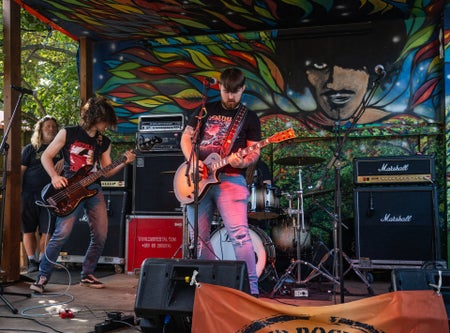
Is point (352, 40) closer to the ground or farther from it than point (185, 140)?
farther from it

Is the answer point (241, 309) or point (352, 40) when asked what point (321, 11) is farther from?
point (241, 309)

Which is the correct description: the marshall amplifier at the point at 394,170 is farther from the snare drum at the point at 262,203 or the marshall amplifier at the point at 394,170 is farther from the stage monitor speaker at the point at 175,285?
the stage monitor speaker at the point at 175,285

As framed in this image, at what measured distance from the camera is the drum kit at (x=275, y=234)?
5.13 m

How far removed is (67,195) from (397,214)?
3589 mm

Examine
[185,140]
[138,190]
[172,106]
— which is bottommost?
[138,190]

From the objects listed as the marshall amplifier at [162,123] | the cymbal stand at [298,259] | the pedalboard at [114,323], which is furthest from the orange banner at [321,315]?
the marshall amplifier at [162,123]

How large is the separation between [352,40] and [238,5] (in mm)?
1714

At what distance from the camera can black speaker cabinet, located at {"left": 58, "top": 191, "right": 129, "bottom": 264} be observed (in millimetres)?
6418

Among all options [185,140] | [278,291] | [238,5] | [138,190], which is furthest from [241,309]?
[238,5]

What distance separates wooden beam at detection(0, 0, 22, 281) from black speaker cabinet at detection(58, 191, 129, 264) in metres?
1.16

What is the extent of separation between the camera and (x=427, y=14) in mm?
6289

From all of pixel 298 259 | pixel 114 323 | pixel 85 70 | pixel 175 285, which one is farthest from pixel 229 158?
pixel 85 70

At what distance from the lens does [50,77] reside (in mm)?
11977

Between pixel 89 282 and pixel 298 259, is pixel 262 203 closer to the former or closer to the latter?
pixel 298 259
